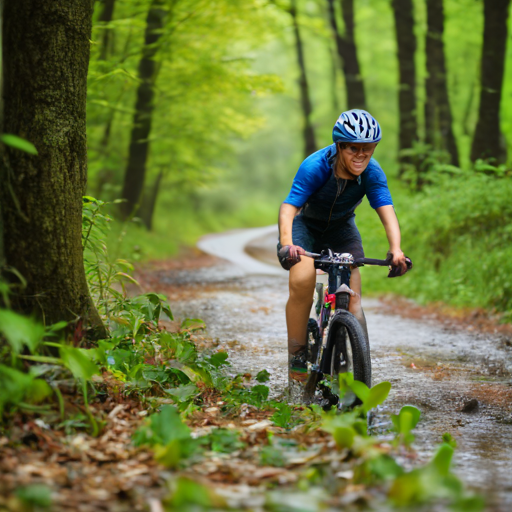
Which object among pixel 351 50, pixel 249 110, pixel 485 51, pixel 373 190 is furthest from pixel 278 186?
pixel 373 190

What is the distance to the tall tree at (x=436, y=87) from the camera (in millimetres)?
15242

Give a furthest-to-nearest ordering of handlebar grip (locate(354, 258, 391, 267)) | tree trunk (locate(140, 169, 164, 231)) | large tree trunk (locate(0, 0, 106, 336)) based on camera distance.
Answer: tree trunk (locate(140, 169, 164, 231)), handlebar grip (locate(354, 258, 391, 267)), large tree trunk (locate(0, 0, 106, 336))

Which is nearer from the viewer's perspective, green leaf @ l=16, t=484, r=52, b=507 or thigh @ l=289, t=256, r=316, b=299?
green leaf @ l=16, t=484, r=52, b=507

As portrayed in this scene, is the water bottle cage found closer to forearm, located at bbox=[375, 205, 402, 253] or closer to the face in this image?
forearm, located at bbox=[375, 205, 402, 253]

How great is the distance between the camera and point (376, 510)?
2299mm

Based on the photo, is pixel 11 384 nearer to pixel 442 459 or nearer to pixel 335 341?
pixel 442 459

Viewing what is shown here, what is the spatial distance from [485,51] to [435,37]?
9.79 ft

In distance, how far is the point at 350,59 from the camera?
17.8m

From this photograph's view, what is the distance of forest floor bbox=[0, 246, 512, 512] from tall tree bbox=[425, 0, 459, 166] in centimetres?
954

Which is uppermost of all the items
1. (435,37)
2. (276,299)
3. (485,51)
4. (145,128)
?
(435,37)

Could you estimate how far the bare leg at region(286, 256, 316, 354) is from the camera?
180 inches

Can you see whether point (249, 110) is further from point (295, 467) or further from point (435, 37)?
point (295, 467)

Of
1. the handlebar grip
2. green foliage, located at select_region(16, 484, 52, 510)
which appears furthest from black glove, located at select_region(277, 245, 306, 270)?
green foliage, located at select_region(16, 484, 52, 510)

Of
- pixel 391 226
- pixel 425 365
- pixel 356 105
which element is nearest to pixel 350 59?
pixel 356 105
